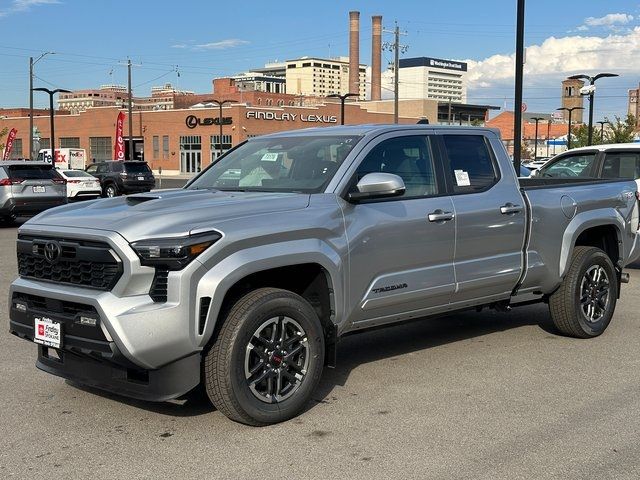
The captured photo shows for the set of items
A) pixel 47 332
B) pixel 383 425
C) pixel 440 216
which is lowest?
pixel 383 425

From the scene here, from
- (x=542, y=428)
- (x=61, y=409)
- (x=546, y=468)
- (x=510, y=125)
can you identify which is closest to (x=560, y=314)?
(x=542, y=428)

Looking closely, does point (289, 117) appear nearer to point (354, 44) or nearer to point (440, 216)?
point (354, 44)

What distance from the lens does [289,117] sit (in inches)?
3361

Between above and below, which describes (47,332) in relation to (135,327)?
below

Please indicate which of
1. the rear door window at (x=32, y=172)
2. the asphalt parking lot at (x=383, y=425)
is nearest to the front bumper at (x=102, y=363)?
the asphalt parking lot at (x=383, y=425)

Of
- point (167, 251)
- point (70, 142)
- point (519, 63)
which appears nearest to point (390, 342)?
point (167, 251)

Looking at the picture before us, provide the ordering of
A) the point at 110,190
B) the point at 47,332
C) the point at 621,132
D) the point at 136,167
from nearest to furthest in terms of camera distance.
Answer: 1. the point at 47,332
2. the point at 110,190
3. the point at 136,167
4. the point at 621,132

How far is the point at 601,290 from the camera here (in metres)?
7.35

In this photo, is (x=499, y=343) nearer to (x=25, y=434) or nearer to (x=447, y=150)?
(x=447, y=150)

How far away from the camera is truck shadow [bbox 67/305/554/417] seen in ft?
17.3

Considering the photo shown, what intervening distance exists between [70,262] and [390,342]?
3.34 m

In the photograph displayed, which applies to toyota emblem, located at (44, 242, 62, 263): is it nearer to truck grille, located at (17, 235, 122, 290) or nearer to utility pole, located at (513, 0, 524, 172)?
truck grille, located at (17, 235, 122, 290)

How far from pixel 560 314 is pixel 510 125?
146 metres

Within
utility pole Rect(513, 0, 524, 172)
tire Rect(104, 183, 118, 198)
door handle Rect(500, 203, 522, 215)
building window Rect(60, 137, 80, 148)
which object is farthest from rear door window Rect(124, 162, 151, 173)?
building window Rect(60, 137, 80, 148)
